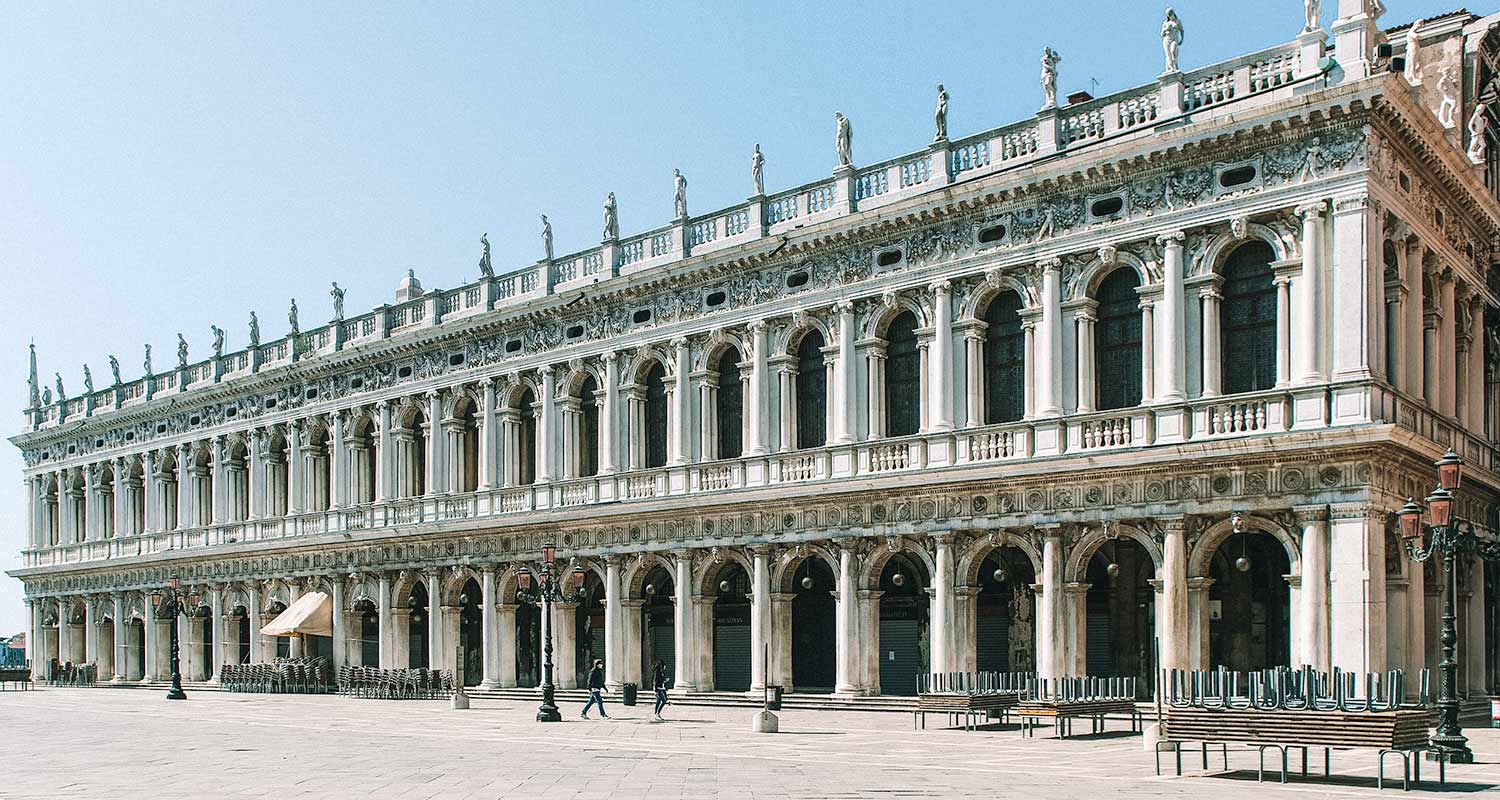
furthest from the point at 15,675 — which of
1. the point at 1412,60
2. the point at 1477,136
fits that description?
the point at 1412,60

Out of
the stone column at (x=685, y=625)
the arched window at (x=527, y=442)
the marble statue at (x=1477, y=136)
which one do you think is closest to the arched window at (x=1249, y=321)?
the marble statue at (x=1477, y=136)

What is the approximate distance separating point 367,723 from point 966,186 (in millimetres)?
15904

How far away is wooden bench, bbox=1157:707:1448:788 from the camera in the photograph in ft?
60.8

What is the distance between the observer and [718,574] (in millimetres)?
39344

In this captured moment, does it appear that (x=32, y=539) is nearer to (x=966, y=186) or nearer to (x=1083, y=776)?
(x=966, y=186)

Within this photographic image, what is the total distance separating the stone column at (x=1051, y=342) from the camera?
31938 millimetres

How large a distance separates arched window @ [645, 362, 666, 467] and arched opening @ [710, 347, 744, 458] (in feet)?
6.69

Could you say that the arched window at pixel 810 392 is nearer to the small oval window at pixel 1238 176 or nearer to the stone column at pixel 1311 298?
the small oval window at pixel 1238 176

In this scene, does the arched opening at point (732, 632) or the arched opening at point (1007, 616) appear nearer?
the arched opening at point (1007, 616)

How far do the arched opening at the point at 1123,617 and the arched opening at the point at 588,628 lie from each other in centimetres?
1473

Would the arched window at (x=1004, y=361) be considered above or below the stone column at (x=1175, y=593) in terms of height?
above

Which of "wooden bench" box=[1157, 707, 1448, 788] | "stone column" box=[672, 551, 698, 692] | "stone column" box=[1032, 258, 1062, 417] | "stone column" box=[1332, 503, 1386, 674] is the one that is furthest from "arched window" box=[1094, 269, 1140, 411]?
"wooden bench" box=[1157, 707, 1448, 788]

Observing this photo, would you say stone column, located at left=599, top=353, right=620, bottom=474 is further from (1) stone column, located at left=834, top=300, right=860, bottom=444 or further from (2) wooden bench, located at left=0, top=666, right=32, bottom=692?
(2) wooden bench, located at left=0, top=666, right=32, bottom=692

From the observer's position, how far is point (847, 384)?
35.8 meters
